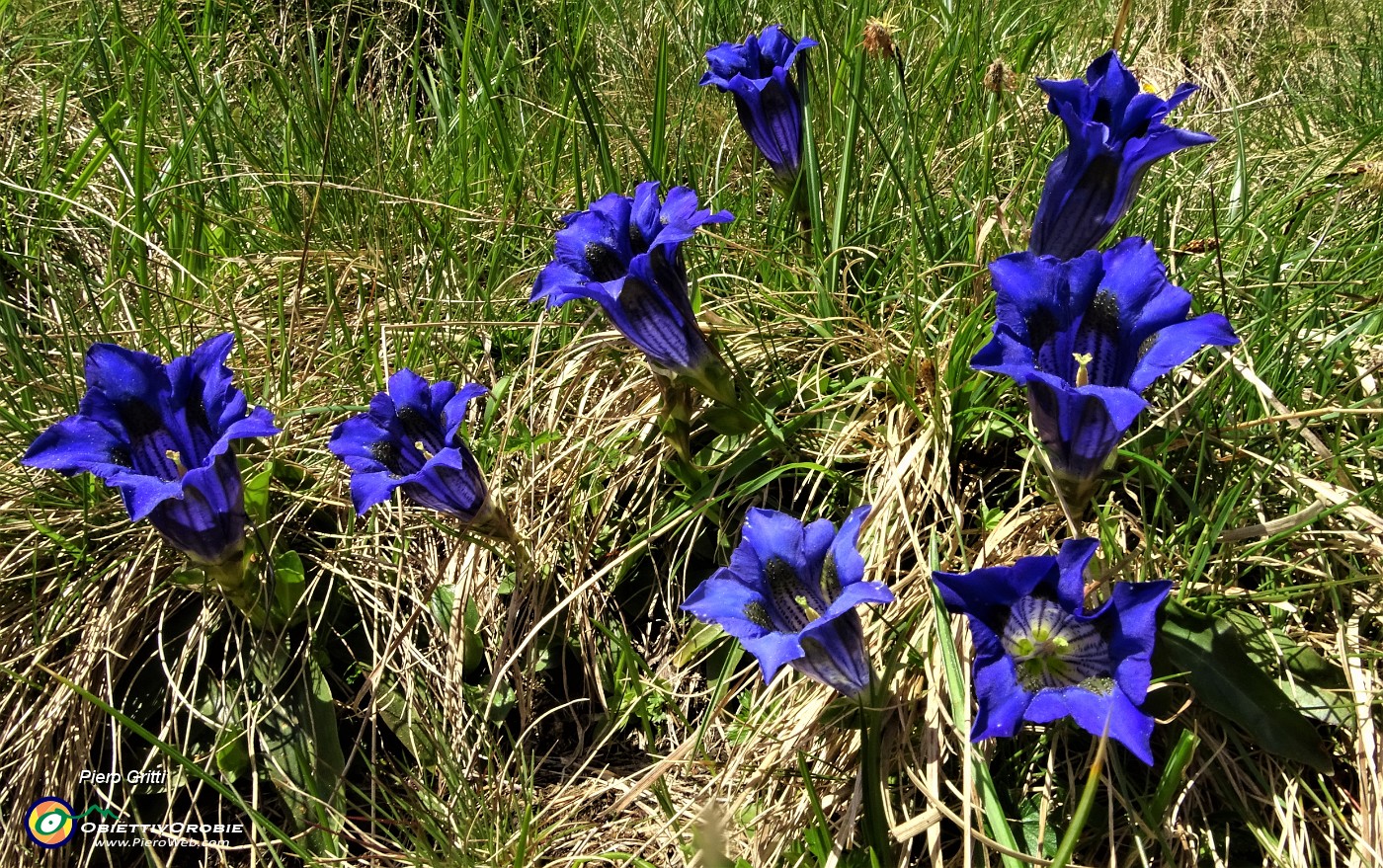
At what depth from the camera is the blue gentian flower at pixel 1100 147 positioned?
159 centimetres

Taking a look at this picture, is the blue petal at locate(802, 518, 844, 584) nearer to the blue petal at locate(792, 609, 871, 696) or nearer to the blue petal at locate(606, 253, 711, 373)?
the blue petal at locate(792, 609, 871, 696)

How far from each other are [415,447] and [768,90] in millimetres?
1052

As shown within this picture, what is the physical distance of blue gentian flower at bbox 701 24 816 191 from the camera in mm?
2137

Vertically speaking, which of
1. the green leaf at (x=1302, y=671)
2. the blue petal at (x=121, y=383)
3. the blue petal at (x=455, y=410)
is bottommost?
the green leaf at (x=1302, y=671)

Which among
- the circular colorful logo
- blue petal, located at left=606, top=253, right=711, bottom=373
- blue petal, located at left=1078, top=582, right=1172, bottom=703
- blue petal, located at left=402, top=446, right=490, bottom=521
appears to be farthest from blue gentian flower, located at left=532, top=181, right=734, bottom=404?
the circular colorful logo

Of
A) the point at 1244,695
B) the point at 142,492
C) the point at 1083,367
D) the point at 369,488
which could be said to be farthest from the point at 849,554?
the point at 142,492

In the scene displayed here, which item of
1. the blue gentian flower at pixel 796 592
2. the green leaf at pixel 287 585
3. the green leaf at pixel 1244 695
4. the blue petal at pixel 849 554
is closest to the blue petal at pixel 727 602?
the blue gentian flower at pixel 796 592

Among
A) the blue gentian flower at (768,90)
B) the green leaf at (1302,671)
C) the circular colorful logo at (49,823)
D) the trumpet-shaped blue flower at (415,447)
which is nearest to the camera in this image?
the green leaf at (1302,671)

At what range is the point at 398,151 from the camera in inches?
109

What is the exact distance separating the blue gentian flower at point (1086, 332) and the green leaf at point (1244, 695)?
11.7 inches

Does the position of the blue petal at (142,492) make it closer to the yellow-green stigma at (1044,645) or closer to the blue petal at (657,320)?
the blue petal at (657,320)

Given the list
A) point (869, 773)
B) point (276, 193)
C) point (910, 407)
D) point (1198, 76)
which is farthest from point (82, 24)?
point (1198, 76)

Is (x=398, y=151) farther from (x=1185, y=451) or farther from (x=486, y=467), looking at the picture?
(x=1185, y=451)

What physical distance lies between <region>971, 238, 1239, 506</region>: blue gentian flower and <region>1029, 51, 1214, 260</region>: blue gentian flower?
0.80 ft
